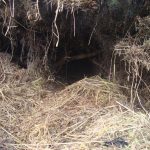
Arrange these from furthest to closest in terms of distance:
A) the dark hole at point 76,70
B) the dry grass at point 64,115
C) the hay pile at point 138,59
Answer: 1. the dark hole at point 76,70
2. the hay pile at point 138,59
3. the dry grass at point 64,115

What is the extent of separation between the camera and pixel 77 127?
320 cm

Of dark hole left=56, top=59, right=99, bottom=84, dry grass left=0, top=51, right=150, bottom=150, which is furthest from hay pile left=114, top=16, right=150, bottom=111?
dark hole left=56, top=59, right=99, bottom=84

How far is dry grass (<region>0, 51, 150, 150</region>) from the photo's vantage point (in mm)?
3012

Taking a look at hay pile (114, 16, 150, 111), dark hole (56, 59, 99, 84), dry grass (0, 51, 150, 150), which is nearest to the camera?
dry grass (0, 51, 150, 150)

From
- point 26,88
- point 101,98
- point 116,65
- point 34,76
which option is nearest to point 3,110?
point 26,88

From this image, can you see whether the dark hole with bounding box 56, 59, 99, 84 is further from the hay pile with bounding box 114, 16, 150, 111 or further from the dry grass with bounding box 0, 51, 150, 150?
the hay pile with bounding box 114, 16, 150, 111

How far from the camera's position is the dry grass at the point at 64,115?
9.88 feet

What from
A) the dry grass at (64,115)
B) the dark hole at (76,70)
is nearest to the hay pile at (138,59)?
the dry grass at (64,115)

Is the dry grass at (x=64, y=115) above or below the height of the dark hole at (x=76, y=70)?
below

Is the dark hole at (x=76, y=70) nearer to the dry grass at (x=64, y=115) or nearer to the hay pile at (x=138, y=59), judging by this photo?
the dry grass at (x=64, y=115)

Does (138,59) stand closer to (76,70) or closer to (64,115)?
(64,115)

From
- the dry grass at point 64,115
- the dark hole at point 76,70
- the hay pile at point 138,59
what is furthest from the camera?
the dark hole at point 76,70

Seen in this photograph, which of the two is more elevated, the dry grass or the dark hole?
the dark hole

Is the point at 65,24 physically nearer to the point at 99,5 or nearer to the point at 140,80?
the point at 99,5
